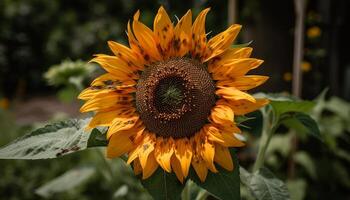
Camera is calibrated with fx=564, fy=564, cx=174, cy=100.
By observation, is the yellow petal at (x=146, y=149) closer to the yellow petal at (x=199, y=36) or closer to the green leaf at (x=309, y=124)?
the yellow petal at (x=199, y=36)

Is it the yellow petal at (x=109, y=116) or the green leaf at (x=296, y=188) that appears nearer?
the yellow petal at (x=109, y=116)

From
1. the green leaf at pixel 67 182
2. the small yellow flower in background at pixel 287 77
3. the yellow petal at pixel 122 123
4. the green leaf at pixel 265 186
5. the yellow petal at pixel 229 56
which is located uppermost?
the yellow petal at pixel 229 56

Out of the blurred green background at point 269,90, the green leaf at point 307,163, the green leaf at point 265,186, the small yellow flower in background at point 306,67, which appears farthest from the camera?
the small yellow flower in background at point 306,67

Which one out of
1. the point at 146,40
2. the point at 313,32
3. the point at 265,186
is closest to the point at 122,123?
the point at 146,40

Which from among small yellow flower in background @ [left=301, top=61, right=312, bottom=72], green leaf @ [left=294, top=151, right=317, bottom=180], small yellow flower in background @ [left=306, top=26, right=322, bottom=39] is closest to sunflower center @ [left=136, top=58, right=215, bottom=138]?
green leaf @ [left=294, top=151, right=317, bottom=180]

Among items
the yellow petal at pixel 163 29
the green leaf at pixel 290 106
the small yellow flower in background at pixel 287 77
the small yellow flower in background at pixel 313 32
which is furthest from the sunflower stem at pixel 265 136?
the small yellow flower in background at pixel 313 32

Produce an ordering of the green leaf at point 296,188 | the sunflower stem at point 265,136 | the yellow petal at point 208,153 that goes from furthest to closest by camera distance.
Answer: the green leaf at point 296,188 < the sunflower stem at point 265,136 < the yellow petal at point 208,153
